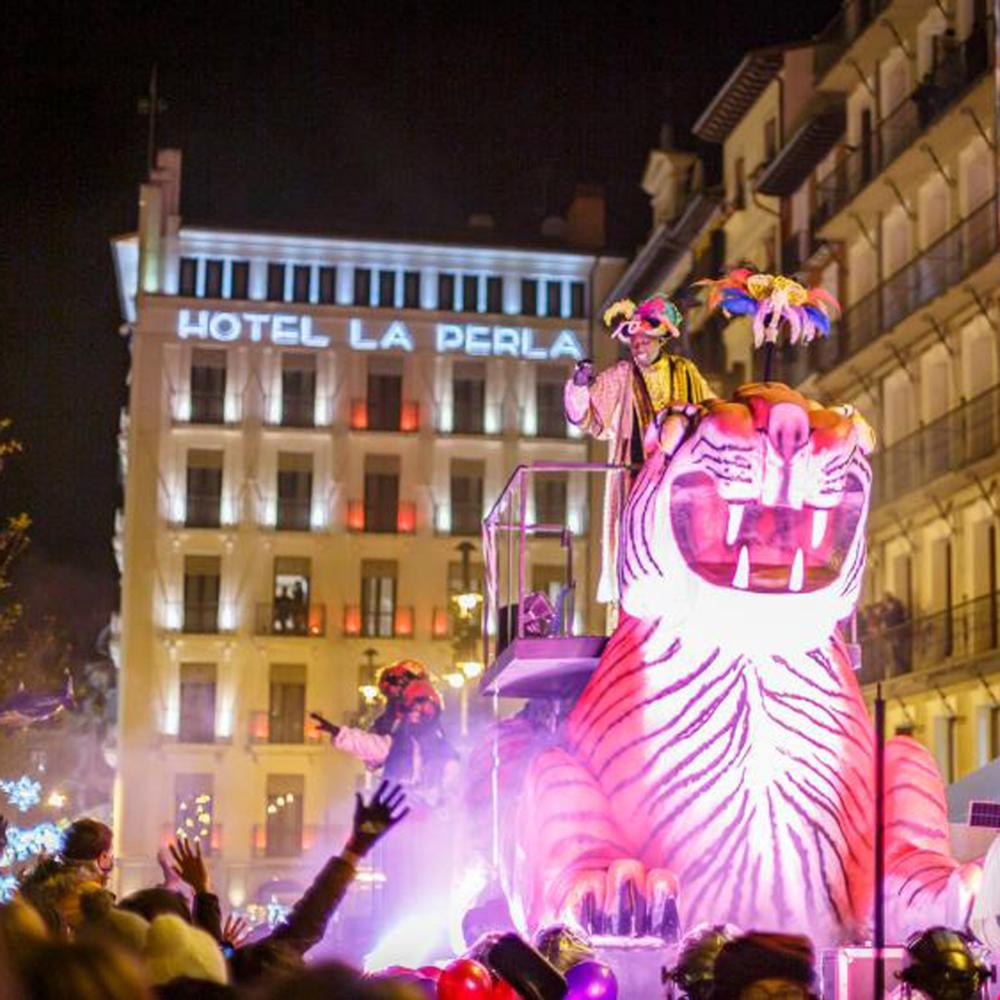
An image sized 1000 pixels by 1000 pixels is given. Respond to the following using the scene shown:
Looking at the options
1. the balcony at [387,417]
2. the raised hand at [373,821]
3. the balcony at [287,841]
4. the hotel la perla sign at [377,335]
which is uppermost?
the hotel la perla sign at [377,335]

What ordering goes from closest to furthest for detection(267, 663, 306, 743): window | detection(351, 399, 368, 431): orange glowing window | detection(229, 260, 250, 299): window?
detection(267, 663, 306, 743): window → detection(229, 260, 250, 299): window → detection(351, 399, 368, 431): orange glowing window

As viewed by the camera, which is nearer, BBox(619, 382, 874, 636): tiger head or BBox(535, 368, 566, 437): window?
BBox(619, 382, 874, 636): tiger head

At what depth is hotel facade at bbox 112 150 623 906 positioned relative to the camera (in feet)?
201

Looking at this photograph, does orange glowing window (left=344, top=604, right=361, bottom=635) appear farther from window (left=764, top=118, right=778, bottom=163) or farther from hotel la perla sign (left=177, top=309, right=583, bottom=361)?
window (left=764, top=118, right=778, bottom=163)

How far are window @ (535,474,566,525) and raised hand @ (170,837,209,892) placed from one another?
56945mm

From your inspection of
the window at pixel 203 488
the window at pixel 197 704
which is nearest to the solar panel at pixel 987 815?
the window at pixel 197 704

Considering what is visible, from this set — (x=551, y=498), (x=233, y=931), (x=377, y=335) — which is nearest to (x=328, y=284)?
(x=377, y=335)

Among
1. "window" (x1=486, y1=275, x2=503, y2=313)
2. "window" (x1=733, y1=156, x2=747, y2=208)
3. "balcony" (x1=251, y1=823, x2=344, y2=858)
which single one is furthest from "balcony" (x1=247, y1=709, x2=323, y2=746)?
"window" (x1=733, y1=156, x2=747, y2=208)

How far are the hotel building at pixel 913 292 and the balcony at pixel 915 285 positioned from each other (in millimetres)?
45

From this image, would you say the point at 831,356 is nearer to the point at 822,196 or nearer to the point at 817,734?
the point at 822,196

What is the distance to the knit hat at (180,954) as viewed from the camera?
451 cm

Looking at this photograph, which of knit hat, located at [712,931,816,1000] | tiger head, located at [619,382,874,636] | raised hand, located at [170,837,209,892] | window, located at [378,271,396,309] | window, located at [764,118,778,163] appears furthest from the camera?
window, located at [378,271,396,309]

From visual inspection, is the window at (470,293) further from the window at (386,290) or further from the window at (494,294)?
the window at (386,290)

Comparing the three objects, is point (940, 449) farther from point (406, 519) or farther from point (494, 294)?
point (494, 294)
